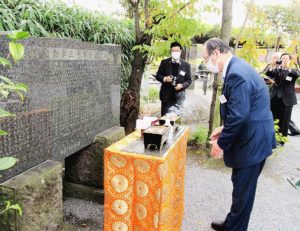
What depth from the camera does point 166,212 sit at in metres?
2.58

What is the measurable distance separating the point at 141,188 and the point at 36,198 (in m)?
0.84

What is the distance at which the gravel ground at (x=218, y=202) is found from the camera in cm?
355

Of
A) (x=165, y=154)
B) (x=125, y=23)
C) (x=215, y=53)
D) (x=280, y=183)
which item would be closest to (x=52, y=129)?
(x=165, y=154)

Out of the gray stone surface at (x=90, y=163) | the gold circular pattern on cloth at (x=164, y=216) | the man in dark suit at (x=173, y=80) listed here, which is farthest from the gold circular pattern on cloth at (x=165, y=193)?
the man in dark suit at (x=173, y=80)

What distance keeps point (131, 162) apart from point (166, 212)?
52 centimetres

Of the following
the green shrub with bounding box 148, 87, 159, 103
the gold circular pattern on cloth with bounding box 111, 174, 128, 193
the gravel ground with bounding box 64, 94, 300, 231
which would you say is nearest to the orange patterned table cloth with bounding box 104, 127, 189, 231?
the gold circular pattern on cloth with bounding box 111, 174, 128, 193

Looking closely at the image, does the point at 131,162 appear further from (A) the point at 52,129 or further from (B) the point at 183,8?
(B) the point at 183,8

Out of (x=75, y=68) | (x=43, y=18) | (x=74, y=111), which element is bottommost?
(x=74, y=111)

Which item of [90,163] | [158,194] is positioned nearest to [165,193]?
[158,194]

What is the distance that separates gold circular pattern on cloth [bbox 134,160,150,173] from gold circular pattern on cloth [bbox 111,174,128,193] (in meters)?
0.17

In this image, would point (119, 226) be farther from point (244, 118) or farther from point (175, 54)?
point (175, 54)

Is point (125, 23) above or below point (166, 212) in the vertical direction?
above

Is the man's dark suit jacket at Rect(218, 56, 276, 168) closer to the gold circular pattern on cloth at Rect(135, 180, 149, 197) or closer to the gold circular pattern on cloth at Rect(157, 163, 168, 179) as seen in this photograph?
the gold circular pattern on cloth at Rect(157, 163, 168, 179)

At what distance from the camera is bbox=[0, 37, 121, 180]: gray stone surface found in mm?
2578
